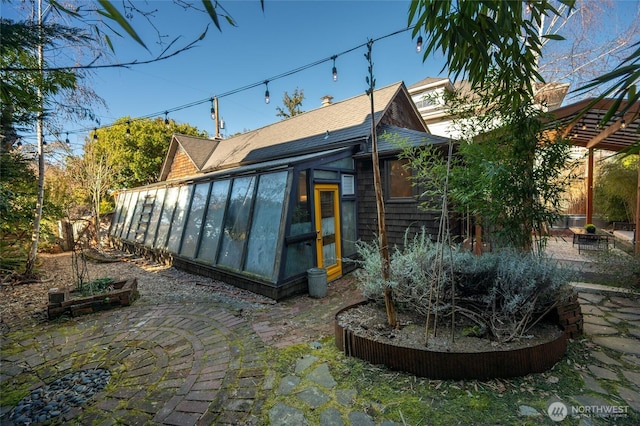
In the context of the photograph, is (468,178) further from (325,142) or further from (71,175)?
(71,175)

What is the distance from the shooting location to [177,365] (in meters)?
2.73

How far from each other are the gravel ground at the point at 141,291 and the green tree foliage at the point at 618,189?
11.1 m

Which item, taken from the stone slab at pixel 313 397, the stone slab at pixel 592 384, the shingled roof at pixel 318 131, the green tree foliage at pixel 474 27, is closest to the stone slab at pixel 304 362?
the stone slab at pixel 313 397

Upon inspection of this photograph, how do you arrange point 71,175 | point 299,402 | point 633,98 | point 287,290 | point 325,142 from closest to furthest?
point 633,98
point 299,402
point 287,290
point 325,142
point 71,175

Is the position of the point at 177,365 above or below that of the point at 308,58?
below

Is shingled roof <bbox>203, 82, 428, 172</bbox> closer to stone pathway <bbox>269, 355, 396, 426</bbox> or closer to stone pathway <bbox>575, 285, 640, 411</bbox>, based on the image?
stone pathway <bbox>575, 285, 640, 411</bbox>

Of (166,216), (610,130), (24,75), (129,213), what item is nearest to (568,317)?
→ (610,130)

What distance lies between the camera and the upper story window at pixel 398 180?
6.16 meters

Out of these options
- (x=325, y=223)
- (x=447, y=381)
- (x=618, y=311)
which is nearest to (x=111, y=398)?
(x=447, y=381)

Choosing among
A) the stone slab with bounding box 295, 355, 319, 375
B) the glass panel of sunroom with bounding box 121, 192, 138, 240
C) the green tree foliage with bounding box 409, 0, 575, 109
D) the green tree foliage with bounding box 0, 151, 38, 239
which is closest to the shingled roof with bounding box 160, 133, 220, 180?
the glass panel of sunroom with bounding box 121, 192, 138, 240

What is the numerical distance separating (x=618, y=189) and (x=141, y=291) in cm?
1368

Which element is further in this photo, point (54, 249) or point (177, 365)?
point (54, 249)

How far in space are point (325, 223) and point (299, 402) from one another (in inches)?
146

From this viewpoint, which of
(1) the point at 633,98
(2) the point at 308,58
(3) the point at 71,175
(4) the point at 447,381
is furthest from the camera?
(3) the point at 71,175
